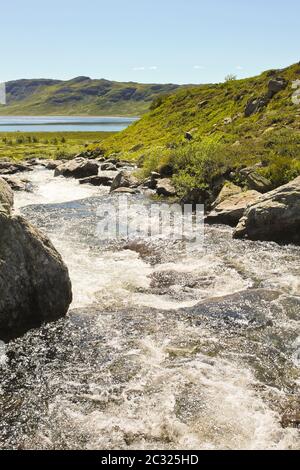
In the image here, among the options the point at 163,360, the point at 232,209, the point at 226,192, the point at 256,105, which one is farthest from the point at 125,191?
the point at 256,105

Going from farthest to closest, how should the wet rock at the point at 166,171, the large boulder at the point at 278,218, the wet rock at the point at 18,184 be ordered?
the wet rock at the point at 18,184 < the wet rock at the point at 166,171 < the large boulder at the point at 278,218

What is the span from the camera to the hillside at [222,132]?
152 feet

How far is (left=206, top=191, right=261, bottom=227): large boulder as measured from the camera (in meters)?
36.4

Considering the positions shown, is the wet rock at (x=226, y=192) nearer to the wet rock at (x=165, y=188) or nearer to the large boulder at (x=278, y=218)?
the large boulder at (x=278, y=218)

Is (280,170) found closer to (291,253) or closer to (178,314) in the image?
(291,253)

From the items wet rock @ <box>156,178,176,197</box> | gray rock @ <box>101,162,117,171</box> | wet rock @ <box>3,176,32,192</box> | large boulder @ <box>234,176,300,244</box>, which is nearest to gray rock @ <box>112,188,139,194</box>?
wet rock @ <box>156,178,176,197</box>

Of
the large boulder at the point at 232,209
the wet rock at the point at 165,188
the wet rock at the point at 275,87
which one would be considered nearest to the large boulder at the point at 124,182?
the wet rock at the point at 165,188

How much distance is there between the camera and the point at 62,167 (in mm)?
72500

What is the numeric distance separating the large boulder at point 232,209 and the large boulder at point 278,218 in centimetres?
383

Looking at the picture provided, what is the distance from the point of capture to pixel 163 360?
1619 centimetres

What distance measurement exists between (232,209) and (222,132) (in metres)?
49.4

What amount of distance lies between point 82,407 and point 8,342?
5406 mm

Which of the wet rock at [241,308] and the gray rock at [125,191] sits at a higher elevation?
the gray rock at [125,191]

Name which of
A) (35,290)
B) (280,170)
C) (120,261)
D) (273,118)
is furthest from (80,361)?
(273,118)
